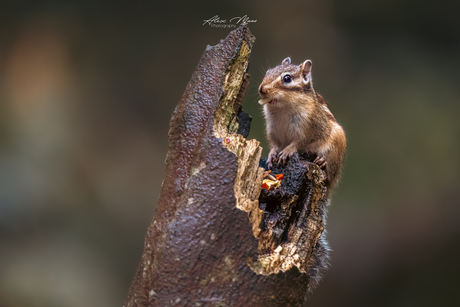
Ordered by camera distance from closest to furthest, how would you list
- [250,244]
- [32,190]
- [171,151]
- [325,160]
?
[250,244], [171,151], [325,160], [32,190]

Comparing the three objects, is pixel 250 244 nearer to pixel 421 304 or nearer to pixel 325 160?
pixel 325 160

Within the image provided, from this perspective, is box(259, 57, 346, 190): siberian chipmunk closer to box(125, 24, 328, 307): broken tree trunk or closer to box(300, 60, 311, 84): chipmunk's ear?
box(300, 60, 311, 84): chipmunk's ear

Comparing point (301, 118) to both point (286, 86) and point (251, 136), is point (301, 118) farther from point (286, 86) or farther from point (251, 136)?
point (251, 136)

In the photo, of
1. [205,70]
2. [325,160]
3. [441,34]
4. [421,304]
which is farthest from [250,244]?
[441,34]

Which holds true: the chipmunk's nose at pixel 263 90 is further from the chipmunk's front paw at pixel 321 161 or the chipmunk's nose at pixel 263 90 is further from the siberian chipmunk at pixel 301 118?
the chipmunk's front paw at pixel 321 161

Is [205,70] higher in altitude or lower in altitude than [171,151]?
higher

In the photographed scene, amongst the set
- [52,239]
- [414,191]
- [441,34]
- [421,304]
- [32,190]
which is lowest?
[52,239]

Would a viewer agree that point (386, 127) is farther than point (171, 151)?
Yes
